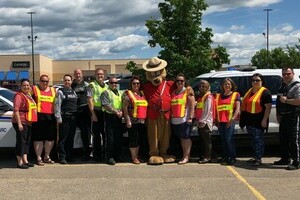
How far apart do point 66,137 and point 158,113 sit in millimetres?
1852

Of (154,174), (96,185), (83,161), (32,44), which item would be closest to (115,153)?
(83,161)

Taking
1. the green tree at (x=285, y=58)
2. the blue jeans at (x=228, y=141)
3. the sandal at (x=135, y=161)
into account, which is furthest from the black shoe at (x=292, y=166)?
the green tree at (x=285, y=58)

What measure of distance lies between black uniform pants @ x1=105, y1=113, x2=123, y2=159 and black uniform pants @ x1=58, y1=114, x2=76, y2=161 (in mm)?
684

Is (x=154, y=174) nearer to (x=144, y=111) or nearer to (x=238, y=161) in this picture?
(x=144, y=111)

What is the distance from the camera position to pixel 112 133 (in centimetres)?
882

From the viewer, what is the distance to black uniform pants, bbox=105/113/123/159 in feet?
28.8

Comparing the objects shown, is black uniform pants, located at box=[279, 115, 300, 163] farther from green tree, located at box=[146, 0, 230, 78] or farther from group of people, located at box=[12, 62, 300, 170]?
green tree, located at box=[146, 0, 230, 78]

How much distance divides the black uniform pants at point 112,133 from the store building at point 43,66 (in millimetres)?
57081

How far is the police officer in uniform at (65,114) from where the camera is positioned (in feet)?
28.2

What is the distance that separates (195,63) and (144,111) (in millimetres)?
8244

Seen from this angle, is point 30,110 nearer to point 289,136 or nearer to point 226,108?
point 226,108

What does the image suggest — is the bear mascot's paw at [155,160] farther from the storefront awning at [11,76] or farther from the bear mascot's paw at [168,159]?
the storefront awning at [11,76]

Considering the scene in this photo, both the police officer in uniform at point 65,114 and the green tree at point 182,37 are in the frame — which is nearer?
the police officer in uniform at point 65,114

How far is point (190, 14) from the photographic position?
16719mm
